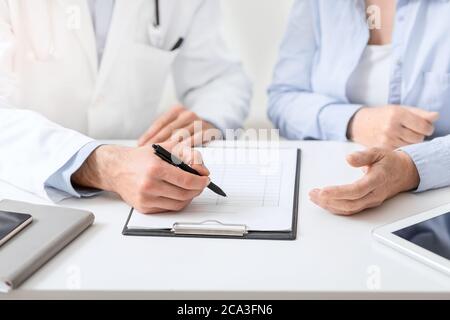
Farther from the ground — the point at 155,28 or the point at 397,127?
the point at 155,28

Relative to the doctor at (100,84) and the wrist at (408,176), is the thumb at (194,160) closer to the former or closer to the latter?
the doctor at (100,84)

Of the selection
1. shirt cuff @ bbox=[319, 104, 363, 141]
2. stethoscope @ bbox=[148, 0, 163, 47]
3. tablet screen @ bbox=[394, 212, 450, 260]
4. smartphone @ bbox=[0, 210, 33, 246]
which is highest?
stethoscope @ bbox=[148, 0, 163, 47]

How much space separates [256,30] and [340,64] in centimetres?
47

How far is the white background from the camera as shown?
6.28ft

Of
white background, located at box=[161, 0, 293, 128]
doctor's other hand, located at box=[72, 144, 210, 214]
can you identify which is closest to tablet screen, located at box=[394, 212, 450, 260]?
doctor's other hand, located at box=[72, 144, 210, 214]

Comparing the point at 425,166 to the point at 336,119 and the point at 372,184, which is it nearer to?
the point at 372,184

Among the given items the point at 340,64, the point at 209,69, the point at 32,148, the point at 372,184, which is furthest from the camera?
the point at 209,69

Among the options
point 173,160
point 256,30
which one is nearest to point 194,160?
point 173,160

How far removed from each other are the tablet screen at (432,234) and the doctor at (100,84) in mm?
369

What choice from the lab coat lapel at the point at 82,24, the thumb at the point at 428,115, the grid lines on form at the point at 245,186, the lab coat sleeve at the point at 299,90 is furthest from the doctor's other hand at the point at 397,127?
the lab coat lapel at the point at 82,24

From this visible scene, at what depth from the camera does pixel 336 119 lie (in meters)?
1.43

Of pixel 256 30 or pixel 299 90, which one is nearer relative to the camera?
pixel 299 90

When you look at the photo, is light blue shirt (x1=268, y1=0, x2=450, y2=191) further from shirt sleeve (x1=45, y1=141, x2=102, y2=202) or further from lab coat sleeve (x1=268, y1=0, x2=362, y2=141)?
shirt sleeve (x1=45, y1=141, x2=102, y2=202)
